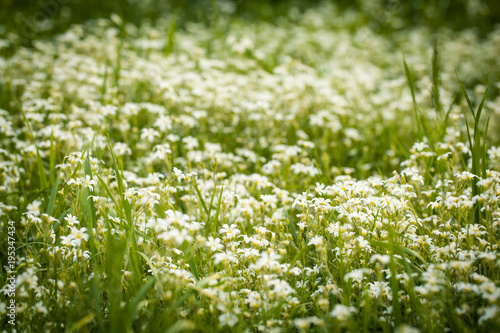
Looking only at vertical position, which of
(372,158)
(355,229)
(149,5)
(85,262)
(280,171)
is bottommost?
(85,262)

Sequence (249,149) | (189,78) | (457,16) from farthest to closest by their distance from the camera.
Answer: (457,16) < (189,78) < (249,149)

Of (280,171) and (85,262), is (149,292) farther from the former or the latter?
(280,171)

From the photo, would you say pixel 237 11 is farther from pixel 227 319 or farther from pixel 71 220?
pixel 227 319

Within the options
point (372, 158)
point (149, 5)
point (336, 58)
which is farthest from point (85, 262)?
point (149, 5)

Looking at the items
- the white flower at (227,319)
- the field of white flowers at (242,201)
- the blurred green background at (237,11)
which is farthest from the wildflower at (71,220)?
the blurred green background at (237,11)

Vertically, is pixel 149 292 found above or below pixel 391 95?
below

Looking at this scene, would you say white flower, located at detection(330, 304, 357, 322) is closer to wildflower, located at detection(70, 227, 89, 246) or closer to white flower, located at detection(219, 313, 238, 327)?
white flower, located at detection(219, 313, 238, 327)
